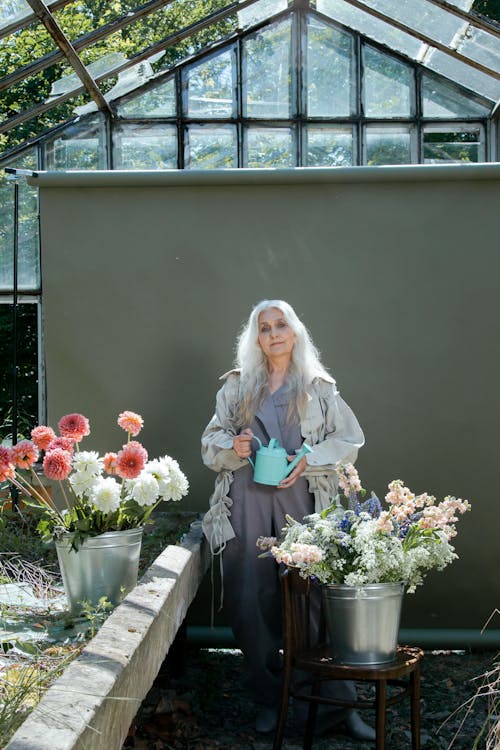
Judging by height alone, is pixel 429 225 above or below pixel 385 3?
below

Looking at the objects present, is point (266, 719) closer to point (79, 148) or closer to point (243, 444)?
point (243, 444)

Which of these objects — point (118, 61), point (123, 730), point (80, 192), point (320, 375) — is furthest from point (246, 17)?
point (123, 730)

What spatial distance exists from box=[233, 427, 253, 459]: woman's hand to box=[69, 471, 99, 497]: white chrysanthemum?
0.53 meters

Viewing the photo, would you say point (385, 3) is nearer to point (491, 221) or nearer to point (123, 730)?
point (491, 221)

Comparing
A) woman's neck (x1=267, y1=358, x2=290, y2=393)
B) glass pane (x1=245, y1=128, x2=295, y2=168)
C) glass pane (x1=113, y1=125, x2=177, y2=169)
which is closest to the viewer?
woman's neck (x1=267, y1=358, x2=290, y2=393)

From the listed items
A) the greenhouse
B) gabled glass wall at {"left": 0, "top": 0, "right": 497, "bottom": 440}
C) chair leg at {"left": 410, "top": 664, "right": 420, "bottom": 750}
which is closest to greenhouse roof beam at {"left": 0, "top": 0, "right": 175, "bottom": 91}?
gabled glass wall at {"left": 0, "top": 0, "right": 497, "bottom": 440}

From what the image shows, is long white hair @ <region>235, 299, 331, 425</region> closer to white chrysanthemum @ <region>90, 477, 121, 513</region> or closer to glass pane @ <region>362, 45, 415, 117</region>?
white chrysanthemum @ <region>90, 477, 121, 513</region>

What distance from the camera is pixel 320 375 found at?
3.45 meters

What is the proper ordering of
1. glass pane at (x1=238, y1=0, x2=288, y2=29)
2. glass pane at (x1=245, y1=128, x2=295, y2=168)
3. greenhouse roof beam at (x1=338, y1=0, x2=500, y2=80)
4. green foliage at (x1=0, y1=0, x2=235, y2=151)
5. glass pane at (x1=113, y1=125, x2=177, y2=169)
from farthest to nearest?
green foliage at (x1=0, y1=0, x2=235, y2=151) → glass pane at (x1=245, y1=128, x2=295, y2=168) → glass pane at (x1=113, y1=125, x2=177, y2=169) → glass pane at (x1=238, y1=0, x2=288, y2=29) → greenhouse roof beam at (x1=338, y1=0, x2=500, y2=80)

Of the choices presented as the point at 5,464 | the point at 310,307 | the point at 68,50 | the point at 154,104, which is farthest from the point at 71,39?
the point at 5,464

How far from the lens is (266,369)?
11.4ft

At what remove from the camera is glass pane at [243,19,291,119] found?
29.6 ft

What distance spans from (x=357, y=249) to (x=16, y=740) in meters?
3.01

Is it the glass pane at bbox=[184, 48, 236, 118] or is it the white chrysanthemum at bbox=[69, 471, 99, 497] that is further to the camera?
the glass pane at bbox=[184, 48, 236, 118]
